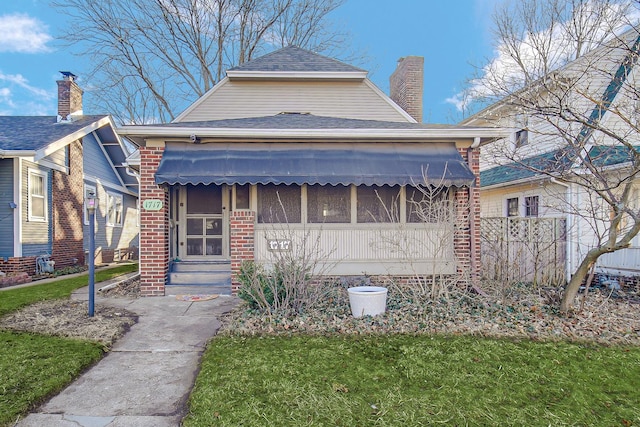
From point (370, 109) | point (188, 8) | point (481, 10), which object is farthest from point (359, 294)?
point (188, 8)

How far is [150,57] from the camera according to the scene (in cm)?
1997

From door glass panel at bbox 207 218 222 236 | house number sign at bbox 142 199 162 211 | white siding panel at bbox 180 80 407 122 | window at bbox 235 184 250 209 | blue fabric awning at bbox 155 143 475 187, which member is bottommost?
door glass panel at bbox 207 218 222 236

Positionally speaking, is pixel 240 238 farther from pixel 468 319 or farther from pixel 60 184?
pixel 60 184

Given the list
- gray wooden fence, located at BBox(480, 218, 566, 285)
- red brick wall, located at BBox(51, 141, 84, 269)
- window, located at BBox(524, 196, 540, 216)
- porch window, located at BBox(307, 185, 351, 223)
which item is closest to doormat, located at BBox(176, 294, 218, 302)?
porch window, located at BBox(307, 185, 351, 223)

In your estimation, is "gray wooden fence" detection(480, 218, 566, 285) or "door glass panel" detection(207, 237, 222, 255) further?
"door glass panel" detection(207, 237, 222, 255)

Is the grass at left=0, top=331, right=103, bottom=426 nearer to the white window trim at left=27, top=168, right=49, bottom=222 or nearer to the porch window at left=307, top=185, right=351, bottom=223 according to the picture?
the porch window at left=307, top=185, right=351, bottom=223

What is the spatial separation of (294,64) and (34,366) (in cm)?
1008

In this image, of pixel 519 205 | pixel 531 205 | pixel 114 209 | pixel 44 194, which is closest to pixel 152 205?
pixel 44 194

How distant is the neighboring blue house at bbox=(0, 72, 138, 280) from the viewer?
34.5 feet

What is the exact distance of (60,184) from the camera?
1251cm

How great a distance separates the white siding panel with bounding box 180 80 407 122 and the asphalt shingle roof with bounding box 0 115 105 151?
4634 mm

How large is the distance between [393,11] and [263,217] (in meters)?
20.8

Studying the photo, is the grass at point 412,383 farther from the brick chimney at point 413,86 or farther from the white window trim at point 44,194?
the white window trim at point 44,194

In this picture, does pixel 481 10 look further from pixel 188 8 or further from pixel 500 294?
pixel 500 294
